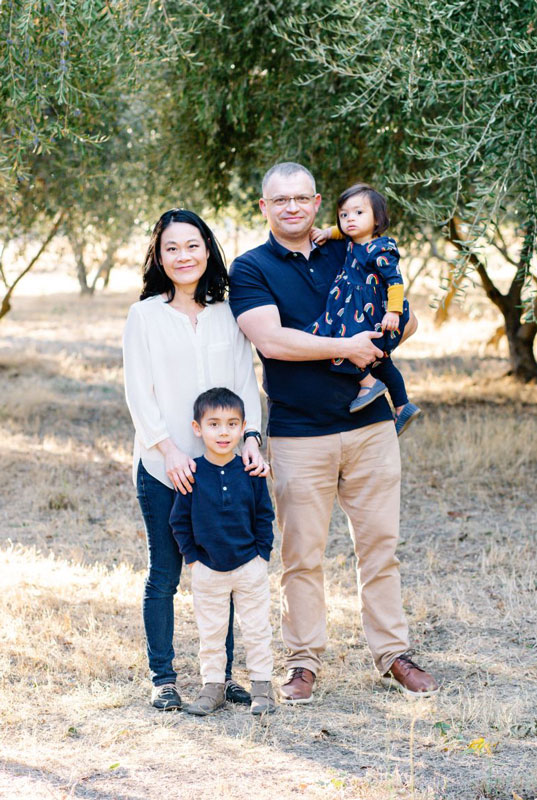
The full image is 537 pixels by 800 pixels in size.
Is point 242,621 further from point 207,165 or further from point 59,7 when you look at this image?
point 207,165

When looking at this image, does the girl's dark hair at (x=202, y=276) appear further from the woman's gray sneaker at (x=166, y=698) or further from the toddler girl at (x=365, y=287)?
the woman's gray sneaker at (x=166, y=698)

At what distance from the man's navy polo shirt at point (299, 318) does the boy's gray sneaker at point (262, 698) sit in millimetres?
1134

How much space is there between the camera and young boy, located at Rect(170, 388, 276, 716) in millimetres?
3873

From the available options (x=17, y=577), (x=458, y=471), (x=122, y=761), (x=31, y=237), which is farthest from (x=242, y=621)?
(x=31, y=237)

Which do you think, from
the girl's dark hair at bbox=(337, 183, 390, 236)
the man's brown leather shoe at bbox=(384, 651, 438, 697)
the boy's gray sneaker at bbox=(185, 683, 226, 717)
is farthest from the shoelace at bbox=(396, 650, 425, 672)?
the girl's dark hair at bbox=(337, 183, 390, 236)

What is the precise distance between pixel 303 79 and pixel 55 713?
5.82m

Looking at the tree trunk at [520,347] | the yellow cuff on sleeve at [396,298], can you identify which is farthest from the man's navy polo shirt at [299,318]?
the tree trunk at [520,347]

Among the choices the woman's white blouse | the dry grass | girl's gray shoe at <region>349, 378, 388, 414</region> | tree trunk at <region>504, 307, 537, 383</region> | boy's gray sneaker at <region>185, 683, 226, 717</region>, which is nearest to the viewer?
the dry grass

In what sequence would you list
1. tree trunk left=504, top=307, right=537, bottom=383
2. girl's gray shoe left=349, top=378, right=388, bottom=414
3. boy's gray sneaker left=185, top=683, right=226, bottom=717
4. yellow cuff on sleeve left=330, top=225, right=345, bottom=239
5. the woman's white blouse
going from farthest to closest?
tree trunk left=504, top=307, right=537, bottom=383 → yellow cuff on sleeve left=330, top=225, right=345, bottom=239 → girl's gray shoe left=349, top=378, right=388, bottom=414 → boy's gray sneaker left=185, top=683, right=226, bottom=717 → the woman's white blouse

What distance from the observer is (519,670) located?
15.2ft

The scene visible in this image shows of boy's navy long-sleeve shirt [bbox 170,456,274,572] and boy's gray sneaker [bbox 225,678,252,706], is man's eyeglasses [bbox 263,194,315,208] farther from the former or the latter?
boy's gray sneaker [bbox 225,678,252,706]

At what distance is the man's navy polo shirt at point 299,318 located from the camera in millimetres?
4137

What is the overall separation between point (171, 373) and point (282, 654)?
1.81 meters

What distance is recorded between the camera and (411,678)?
172 inches
